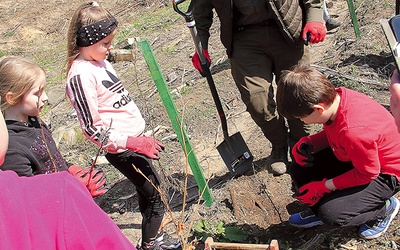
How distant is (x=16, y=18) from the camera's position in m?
11.7

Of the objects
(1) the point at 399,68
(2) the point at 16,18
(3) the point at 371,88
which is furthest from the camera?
(2) the point at 16,18

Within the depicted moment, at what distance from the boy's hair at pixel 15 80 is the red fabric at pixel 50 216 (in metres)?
1.44

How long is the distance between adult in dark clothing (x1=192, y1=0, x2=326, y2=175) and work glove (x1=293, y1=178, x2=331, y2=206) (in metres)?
0.85

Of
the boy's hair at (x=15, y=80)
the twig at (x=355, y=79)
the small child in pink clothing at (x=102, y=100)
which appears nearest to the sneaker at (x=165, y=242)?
the small child in pink clothing at (x=102, y=100)

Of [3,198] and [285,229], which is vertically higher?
[3,198]

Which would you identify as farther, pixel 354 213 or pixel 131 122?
pixel 131 122

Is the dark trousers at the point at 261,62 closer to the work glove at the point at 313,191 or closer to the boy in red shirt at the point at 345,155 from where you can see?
the boy in red shirt at the point at 345,155

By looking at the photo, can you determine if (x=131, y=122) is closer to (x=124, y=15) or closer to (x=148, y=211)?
(x=148, y=211)

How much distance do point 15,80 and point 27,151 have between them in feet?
1.21

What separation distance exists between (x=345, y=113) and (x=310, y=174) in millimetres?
565

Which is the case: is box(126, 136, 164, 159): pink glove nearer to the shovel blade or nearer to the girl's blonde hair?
the girl's blonde hair

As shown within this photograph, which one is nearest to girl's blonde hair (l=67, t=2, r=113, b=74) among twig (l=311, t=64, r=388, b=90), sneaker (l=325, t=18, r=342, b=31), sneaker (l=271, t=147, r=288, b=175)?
sneaker (l=271, t=147, r=288, b=175)

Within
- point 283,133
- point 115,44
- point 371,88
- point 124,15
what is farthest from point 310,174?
point 124,15

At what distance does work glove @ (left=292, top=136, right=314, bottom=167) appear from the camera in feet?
9.76
